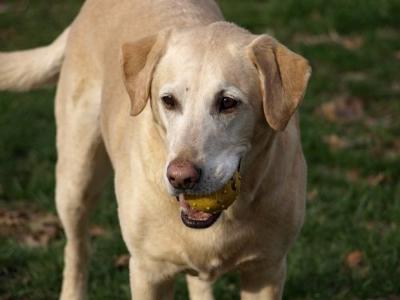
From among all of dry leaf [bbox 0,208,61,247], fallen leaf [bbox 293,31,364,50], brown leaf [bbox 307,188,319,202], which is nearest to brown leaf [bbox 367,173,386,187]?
brown leaf [bbox 307,188,319,202]

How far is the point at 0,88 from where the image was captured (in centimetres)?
582

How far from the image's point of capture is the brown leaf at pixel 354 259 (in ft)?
19.0

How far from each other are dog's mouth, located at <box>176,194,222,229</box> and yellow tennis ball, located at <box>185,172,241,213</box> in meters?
0.04

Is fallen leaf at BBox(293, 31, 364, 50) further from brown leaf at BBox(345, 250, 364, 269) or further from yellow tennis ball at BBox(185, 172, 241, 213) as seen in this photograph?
yellow tennis ball at BBox(185, 172, 241, 213)

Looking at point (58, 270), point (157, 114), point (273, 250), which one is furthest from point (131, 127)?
point (58, 270)

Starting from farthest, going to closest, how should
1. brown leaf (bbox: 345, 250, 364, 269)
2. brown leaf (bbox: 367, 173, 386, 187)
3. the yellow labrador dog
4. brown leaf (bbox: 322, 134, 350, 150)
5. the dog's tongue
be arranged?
1. brown leaf (bbox: 322, 134, 350, 150)
2. brown leaf (bbox: 367, 173, 386, 187)
3. brown leaf (bbox: 345, 250, 364, 269)
4. the dog's tongue
5. the yellow labrador dog

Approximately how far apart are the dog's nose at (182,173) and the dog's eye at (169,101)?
0.90 ft

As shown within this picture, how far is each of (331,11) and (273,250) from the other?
18.5 ft

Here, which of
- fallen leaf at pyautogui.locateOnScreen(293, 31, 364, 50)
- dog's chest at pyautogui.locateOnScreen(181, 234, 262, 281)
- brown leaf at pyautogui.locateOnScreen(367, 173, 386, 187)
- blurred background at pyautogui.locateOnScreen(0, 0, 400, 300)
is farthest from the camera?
fallen leaf at pyautogui.locateOnScreen(293, 31, 364, 50)

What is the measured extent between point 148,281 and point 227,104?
3.19ft

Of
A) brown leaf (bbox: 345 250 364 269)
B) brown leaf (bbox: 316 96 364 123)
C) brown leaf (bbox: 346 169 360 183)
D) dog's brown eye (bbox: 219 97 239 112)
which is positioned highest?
dog's brown eye (bbox: 219 97 239 112)

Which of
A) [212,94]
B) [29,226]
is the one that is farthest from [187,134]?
[29,226]

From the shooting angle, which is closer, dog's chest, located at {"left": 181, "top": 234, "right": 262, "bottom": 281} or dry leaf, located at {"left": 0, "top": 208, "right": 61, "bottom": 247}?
dog's chest, located at {"left": 181, "top": 234, "right": 262, "bottom": 281}

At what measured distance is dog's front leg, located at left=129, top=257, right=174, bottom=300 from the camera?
4496 millimetres
